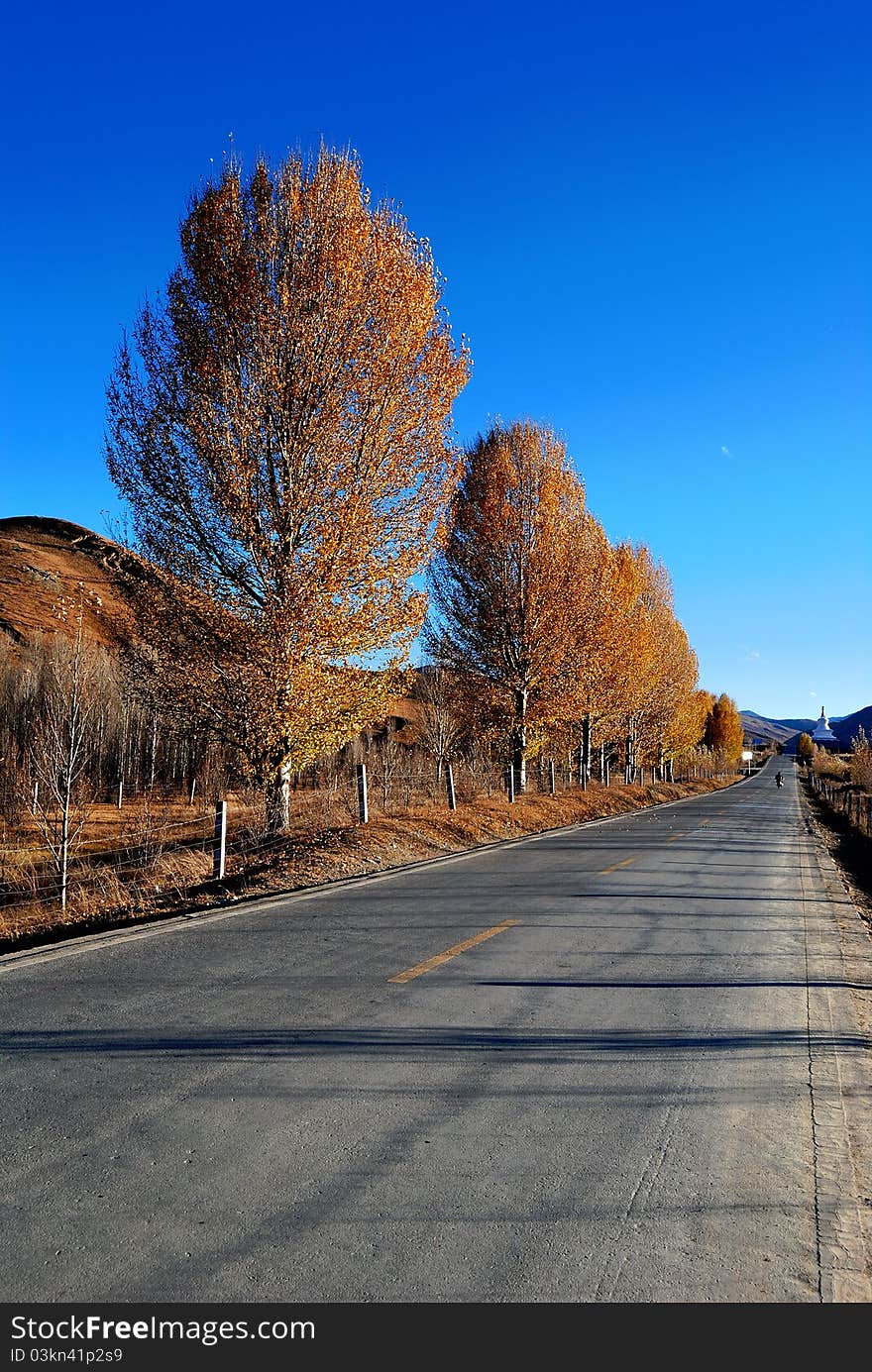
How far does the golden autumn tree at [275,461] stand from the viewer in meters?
14.9

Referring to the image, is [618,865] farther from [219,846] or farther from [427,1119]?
[427,1119]

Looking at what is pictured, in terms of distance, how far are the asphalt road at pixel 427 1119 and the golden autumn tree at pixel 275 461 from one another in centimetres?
673

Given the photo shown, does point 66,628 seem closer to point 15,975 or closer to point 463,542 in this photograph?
point 463,542

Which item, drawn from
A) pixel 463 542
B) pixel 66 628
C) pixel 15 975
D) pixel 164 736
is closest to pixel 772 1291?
pixel 15 975

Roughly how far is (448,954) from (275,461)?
9910 mm

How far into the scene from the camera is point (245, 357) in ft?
49.4

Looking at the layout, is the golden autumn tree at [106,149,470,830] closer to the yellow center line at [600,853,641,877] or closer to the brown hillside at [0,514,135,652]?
the yellow center line at [600,853,641,877]

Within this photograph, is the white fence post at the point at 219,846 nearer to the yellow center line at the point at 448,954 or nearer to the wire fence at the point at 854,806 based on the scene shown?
the yellow center line at the point at 448,954

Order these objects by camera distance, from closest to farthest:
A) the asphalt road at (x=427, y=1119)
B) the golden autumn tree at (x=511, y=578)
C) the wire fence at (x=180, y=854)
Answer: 1. the asphalt road at (x=427, y=1119)
2. the wire fence at (x=180, y=854)
3. the golden autumn tree at (x=511, y=578)

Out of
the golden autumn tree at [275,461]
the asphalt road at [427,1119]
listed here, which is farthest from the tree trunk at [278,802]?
the asphalt road at [427,1119]

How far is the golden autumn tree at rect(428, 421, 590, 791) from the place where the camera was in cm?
2869

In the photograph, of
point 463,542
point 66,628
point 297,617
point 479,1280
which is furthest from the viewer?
point 66,628
